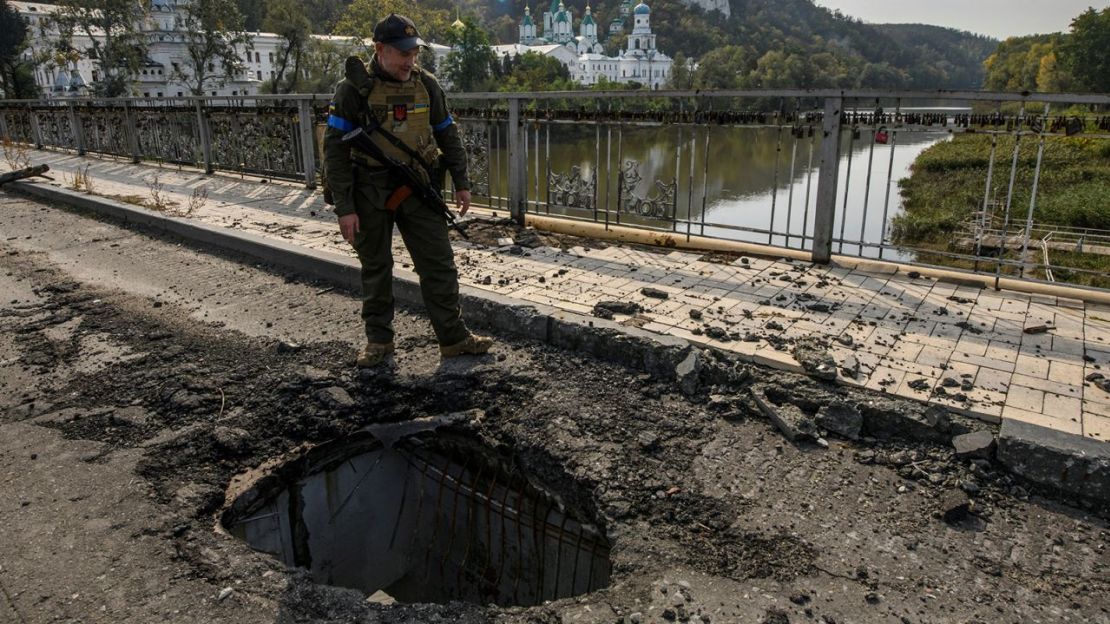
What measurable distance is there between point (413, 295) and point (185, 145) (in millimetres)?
10152

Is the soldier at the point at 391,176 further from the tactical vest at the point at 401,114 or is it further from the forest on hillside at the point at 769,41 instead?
the forest on hillside at the point at 769,41

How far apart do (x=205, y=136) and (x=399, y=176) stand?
10.0m

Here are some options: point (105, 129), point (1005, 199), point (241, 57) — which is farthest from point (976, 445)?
point (241, 57)

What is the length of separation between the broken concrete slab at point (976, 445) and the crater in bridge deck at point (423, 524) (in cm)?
170

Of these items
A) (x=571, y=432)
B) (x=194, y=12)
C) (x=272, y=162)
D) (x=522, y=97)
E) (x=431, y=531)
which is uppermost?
(x=194, y=12)

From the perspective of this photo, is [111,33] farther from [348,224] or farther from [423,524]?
[423,524]

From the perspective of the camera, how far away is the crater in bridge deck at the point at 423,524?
3.52 meters

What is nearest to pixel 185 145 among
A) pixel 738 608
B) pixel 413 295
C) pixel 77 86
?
pixel 413 295

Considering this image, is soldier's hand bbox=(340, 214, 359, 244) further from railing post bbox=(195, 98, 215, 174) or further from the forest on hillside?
the forest on hillside

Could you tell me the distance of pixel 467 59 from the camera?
66125 mm

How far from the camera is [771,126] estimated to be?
21.4 ft

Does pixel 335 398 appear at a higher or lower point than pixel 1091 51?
lower

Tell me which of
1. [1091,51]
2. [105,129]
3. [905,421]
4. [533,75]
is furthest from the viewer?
[533,75]

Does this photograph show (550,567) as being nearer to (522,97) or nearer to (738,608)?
(738,608)
